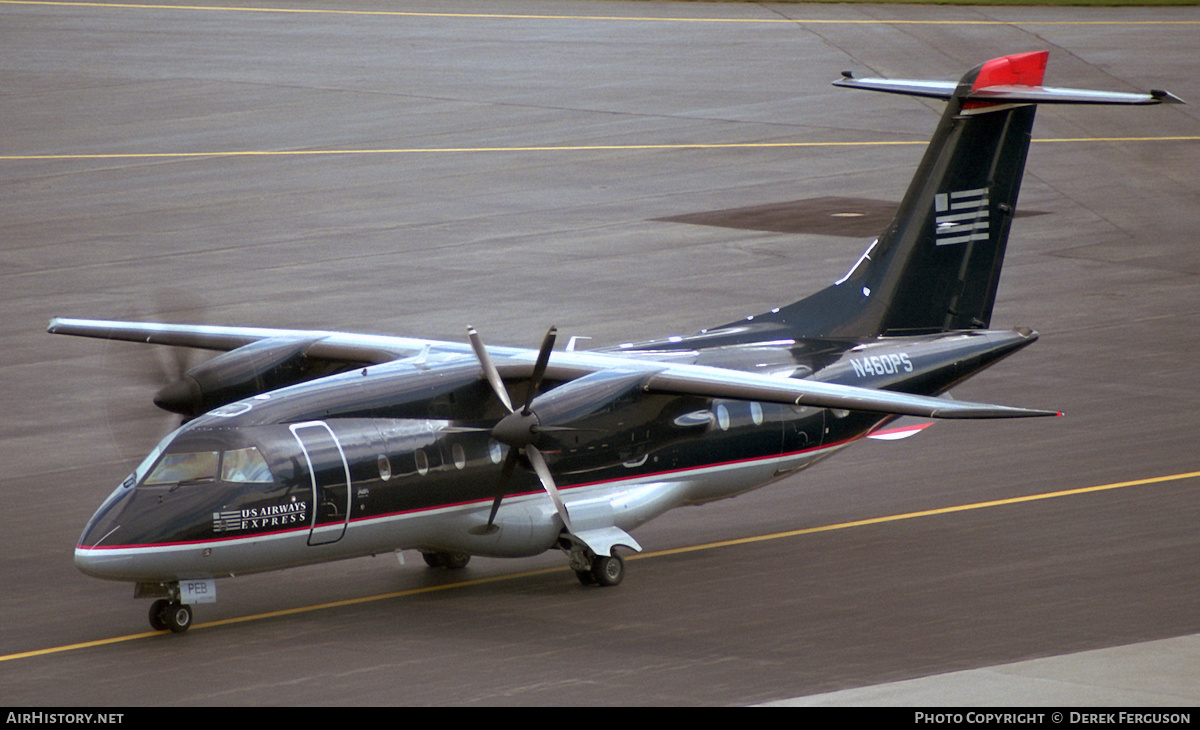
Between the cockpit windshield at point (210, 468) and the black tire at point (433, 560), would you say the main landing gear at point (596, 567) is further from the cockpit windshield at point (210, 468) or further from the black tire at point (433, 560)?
the cockpit windshield at point (210, 468)

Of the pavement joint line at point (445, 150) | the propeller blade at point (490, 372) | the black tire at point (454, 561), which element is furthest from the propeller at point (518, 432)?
the pavement joint line at point (445, 150)

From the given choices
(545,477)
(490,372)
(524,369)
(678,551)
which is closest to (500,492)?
(545,477)

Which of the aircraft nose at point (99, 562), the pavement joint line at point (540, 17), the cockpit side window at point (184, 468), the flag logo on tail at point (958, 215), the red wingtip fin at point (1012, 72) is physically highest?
the red wingtip fin at point (1012, 72)

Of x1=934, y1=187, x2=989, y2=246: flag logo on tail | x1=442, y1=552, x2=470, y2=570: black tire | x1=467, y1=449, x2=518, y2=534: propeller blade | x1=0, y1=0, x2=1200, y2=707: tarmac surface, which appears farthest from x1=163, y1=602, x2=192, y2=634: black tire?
x1=934, y1=187, x2=989, y2=246: flag logo on tail

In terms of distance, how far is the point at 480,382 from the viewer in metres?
20.7

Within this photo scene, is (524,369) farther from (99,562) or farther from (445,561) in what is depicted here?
(99,562)

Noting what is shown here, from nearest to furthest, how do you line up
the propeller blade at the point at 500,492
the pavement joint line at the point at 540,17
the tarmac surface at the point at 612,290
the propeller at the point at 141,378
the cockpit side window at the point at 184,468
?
the tarmac surface at the point at 612,290 → the cockpit side window at the point at 184,468 → the propeller blade at the point at 500,492 → the propeller at the point at 141,378 → the pavement joint line at the point at 540,17

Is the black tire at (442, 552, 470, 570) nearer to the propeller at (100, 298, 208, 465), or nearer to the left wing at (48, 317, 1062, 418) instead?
the left wing at (48, 317, 1062, 418)

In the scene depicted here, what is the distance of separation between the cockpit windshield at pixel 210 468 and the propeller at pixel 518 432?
2.80 metres

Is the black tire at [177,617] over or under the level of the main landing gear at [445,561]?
over

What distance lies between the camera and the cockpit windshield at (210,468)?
1878 centimetres

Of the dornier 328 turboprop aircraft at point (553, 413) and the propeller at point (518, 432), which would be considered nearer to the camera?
the dornier 328 turboprop aircraft at point (553, 413)

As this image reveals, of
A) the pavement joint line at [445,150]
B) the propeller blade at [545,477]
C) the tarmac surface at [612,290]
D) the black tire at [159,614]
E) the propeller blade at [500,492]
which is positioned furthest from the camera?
the pavement joint line at [445,150]
